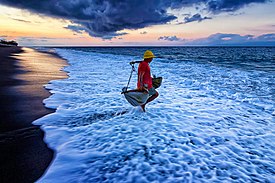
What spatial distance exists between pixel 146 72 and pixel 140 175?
299cm

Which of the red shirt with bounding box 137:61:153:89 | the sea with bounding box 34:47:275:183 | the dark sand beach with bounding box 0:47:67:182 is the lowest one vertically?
the sea with bounding box 34:47:275:183

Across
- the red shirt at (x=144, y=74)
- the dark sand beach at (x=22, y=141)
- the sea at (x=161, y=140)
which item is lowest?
the sea at (x=161, y=140)

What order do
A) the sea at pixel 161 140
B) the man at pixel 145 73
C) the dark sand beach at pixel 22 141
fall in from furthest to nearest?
the man at pixel 145 73, the sea at pixel 161 140, the dark sand beach at pixel 22 141

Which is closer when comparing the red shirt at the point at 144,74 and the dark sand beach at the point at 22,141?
the dark sand beach at the point at 22,141

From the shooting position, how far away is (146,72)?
5.38m

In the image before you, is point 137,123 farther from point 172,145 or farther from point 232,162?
point 232,162

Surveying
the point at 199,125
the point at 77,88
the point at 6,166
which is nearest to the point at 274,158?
the point at 199,125

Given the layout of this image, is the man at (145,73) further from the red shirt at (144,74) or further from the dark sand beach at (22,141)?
the dark sand beach at (22,141)

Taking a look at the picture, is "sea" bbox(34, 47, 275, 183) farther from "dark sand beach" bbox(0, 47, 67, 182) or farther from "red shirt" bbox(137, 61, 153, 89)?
"red shirt" bbox(137, 61, 153, 89)

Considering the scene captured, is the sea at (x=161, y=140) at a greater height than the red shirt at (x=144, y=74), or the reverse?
the red shirt at (x=144, y=74)

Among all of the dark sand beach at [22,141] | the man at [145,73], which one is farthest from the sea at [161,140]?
the man at [145,73]

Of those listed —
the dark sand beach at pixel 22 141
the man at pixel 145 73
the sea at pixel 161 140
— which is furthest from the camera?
the man at pixel 145 73

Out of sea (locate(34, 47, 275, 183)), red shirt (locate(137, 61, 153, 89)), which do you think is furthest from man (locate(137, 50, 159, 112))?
sea (locate(34, 47, 275, 183))

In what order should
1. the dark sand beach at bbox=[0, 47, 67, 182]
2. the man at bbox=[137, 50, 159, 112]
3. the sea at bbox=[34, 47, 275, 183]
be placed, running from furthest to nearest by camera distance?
the man at bbox=[137, 50, 159, 112], the sea at bbox=[34, 47, 275, 183], the dark sand beach at bbox=[0, 47, 67, 182]
